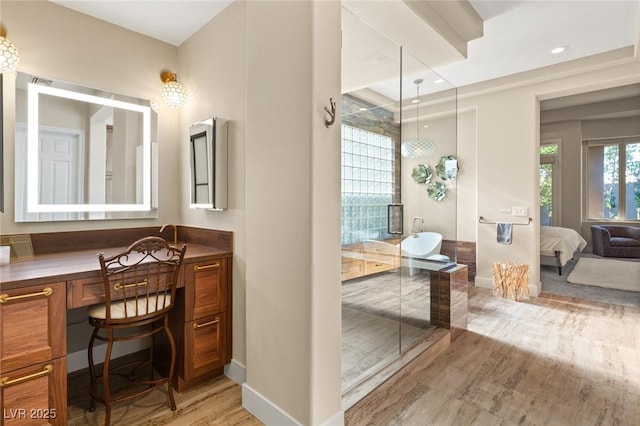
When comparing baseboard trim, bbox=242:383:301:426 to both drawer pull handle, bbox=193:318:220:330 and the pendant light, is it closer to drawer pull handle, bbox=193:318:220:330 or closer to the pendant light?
drawer pull handle, bbox=193:318:220:330

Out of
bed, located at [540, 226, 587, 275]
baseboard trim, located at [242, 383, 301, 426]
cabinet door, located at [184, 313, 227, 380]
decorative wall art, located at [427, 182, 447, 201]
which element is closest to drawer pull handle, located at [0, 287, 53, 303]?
cabinet door, located at [184, 313, 227, 380]

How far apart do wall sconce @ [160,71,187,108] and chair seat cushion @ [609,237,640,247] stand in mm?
8126

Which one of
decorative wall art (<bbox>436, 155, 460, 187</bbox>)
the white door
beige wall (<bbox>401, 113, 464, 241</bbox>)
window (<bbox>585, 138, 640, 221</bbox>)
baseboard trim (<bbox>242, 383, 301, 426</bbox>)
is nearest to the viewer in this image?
baseboard trim (<bbox>242, 383, 301, 426</bbox>)

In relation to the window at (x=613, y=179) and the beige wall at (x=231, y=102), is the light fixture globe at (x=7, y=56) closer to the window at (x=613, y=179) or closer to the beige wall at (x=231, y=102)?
the beige wall at (x=231, y=102)

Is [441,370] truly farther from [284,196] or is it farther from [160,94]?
[160,94]

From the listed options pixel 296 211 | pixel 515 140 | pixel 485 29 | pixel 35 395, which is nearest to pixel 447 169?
pixel 515 140

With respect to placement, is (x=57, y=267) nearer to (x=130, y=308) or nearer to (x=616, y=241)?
(x=130, y=308)

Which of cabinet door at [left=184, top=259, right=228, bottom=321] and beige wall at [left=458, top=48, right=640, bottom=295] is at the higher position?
beige wall at [left=458, top=48, right=640, bottom=295]

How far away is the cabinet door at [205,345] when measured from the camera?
2023 mm

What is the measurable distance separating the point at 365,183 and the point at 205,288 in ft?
4.55

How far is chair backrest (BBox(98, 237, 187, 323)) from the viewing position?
1648mm

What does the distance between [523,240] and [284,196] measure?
389 cm

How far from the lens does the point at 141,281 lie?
1.78 metres

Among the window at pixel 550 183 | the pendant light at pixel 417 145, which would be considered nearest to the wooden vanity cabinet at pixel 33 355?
the pendant light at pixel 417 145
